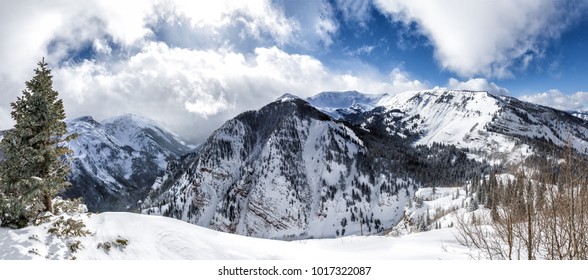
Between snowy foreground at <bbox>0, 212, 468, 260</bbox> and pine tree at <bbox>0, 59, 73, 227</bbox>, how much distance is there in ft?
6.41

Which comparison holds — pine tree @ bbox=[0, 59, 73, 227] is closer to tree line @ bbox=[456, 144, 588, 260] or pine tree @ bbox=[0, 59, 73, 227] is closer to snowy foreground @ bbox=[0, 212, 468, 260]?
snowy foreground @ bbox=[0, 212, 468, 260]

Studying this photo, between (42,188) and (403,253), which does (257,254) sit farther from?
(42,188)

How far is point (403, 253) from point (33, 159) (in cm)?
1857

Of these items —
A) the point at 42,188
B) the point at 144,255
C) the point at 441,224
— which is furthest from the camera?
the point at 441,224

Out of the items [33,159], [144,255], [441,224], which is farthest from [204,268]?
[441,224]

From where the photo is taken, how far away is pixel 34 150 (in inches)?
681

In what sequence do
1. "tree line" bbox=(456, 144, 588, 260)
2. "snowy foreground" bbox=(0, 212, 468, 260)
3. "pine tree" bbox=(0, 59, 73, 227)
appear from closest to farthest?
"tree line" bbox=(456, 144, 588, 260) → "snowy foreground" bbox=(0, 212, 468, 260) → "pine tree" bbox=(0, 59, 73, 227)

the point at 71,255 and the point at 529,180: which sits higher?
the point at 529,180

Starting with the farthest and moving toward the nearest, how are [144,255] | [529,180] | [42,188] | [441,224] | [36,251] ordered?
[441,224], [42,188], [144,255], [36,251], [529,180]

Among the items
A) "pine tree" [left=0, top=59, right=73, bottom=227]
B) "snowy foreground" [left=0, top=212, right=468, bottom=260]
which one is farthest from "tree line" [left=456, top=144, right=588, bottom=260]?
"pine tree" [left=0, top=59, right=73, bottom=227]

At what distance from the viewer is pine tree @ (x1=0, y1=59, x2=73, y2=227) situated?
17.2 meters

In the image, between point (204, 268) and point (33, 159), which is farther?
point (33, 159)

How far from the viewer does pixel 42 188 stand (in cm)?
1744

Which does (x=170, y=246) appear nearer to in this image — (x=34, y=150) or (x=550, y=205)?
(x=34, y=150)
